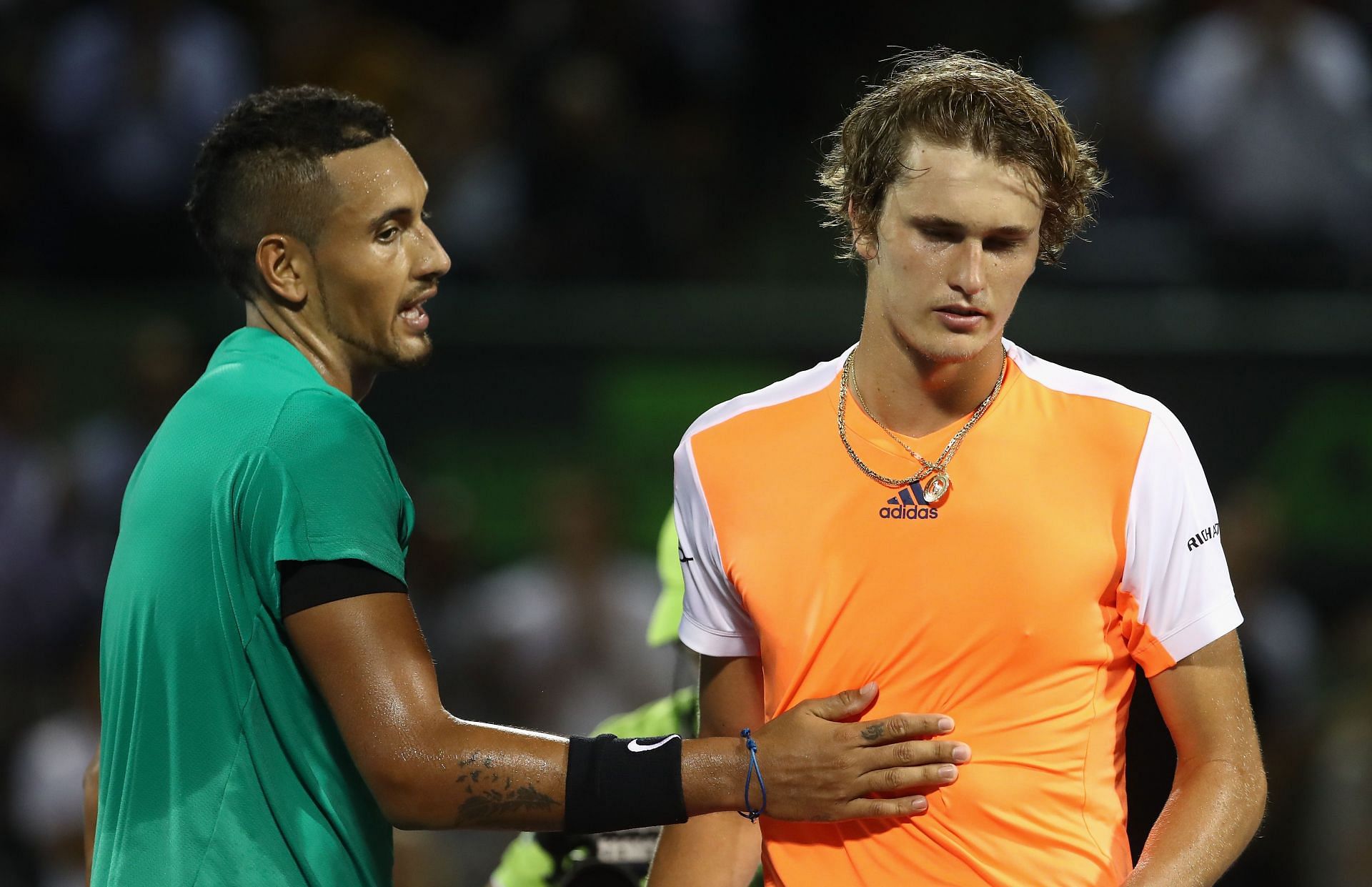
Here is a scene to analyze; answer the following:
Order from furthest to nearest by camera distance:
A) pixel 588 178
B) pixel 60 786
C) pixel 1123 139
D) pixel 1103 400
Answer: pixel 588 178
pixel 1123 139
pixel 60 786
pixel 1103 400

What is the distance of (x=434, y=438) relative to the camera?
24.9 ft

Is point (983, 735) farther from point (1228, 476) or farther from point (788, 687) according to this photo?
point (1228, 476)

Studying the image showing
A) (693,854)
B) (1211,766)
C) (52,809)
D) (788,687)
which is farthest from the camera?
(52,809)

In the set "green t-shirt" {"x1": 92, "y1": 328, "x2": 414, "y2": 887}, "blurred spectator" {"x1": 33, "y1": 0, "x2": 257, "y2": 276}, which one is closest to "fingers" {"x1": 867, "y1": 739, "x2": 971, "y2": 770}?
"green t-shirt" {"x1": 92, "y1": 328, "x2": 414, "y2": 887}

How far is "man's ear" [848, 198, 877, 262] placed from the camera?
3115mm

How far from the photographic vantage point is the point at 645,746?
9.80 ft

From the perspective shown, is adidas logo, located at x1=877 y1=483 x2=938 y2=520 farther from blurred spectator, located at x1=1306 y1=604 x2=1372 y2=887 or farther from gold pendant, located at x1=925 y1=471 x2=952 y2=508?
blurred spectator, located at x1=1306 y1=604 x2=1372 y2=887

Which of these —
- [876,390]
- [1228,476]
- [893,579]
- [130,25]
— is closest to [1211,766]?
[893,579]

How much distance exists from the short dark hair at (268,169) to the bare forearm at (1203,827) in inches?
75.7

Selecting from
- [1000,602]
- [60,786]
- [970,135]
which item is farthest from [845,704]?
[60,786]

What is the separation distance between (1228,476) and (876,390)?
473cm

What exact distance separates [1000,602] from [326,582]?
116 centimetres

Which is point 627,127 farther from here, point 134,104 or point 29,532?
point 29,532

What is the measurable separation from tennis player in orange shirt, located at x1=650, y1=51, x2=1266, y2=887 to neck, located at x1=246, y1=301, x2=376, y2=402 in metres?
0.77
